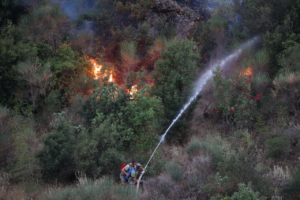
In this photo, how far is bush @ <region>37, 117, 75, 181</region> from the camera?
8.12 m

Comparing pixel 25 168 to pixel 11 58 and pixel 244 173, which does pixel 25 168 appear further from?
pixel 11 58

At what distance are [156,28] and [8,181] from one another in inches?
622

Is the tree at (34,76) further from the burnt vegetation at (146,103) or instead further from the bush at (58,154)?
the bush at (58,154)

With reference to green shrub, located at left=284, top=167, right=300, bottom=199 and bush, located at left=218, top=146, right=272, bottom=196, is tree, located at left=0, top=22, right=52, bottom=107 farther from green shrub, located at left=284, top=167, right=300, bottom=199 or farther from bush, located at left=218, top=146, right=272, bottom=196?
green shrub, located at left=284, top=167, right=300, bottom=199

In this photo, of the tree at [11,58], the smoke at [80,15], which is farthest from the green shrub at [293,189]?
the smoke at [80,15]

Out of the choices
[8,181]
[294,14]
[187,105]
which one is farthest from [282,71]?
[8,181]

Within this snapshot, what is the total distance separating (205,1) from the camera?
78.0 feet

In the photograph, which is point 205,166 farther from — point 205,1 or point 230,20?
point 205,1

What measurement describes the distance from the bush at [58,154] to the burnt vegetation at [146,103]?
42 mm

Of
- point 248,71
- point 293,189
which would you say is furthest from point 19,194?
point 248,71

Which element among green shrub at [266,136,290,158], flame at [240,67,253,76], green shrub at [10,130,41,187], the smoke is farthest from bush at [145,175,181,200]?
the smoke

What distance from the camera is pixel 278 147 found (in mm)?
9219

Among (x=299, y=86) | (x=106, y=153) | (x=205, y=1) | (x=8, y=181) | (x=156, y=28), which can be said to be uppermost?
(x=205, y=1)

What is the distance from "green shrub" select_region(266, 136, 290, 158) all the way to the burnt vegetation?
0.19ft
